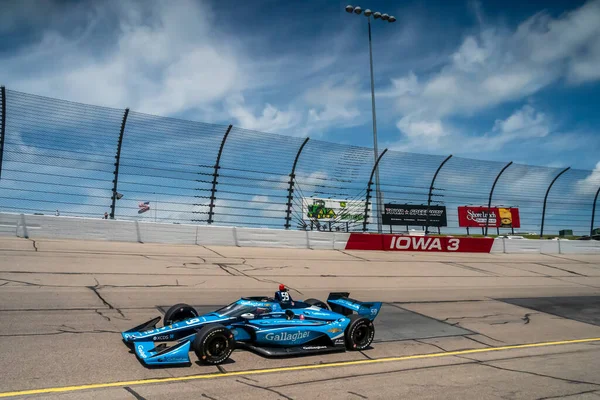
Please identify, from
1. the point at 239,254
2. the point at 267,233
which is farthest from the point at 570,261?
the point at 239,254

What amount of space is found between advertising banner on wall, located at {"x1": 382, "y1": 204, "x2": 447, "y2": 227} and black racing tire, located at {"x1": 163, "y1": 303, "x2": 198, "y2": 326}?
547 inches

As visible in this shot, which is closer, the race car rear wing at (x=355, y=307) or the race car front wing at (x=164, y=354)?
the race car front wing at (x=164, y=354)

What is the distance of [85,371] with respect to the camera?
5.37 meters

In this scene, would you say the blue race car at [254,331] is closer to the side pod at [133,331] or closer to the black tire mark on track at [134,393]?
the side pod at [133,331]

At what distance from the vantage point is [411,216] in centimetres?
2156

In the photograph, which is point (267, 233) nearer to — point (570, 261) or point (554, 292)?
point (554, 292)

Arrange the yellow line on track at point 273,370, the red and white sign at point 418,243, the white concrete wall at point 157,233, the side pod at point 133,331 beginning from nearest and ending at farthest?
1. the yellow line on track at point 273,370
2. the side pod at point 133,331
3. the white concrete wall at point 157,233
4. the red and white sign at point 418,243

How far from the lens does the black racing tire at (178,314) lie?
693 centimetres

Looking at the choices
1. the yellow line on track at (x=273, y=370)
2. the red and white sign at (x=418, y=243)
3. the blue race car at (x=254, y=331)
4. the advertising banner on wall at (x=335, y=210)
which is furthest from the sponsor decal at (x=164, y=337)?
the red and white sign at (x=418, y=243)

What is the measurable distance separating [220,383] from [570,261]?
2146cm

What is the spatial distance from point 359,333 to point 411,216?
14.8 metres

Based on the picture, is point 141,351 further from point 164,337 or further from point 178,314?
point 178,314

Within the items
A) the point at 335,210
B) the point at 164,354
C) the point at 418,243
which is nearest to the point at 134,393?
the point at 164,354

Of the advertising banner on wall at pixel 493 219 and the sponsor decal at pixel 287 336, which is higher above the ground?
the advertising banner on wall at pixel 493 219
